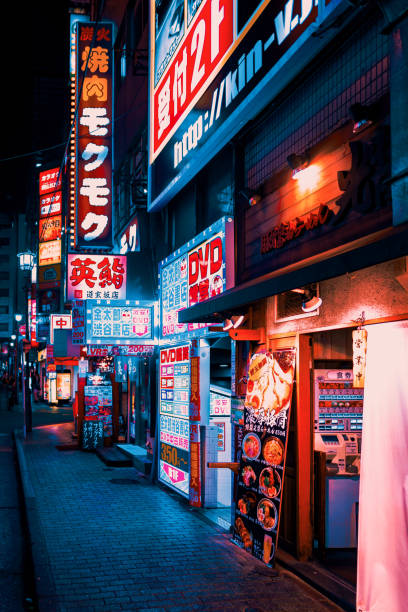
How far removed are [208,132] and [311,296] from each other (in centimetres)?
424

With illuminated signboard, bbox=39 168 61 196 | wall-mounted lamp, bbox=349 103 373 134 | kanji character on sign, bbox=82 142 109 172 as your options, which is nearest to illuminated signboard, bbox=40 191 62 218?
illuminated signboard, bbox=39 168 61 196

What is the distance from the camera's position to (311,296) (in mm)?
7695

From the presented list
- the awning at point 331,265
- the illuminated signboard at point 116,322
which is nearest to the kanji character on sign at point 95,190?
the illuminated signboard at point 116,322

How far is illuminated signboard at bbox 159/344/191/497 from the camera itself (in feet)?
40.4

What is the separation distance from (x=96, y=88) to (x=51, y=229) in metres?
22.2

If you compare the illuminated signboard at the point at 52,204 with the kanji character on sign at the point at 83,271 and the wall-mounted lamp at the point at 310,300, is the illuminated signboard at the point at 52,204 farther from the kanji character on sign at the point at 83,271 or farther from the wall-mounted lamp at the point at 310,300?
the wall-mounted lamp at the point at 310,300

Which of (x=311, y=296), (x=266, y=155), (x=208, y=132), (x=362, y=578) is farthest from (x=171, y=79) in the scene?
(x=362, y=578)

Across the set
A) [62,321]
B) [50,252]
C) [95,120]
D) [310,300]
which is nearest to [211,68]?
[310,300]

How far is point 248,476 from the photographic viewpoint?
8477 mm

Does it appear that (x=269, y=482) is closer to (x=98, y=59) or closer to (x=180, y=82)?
(x=180, y=82)

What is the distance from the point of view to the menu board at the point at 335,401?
853 cm

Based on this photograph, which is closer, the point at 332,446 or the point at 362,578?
the point at 362,578

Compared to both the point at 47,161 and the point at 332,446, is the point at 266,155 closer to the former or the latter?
the point at 332,446

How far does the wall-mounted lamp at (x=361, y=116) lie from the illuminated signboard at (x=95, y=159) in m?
15.8
